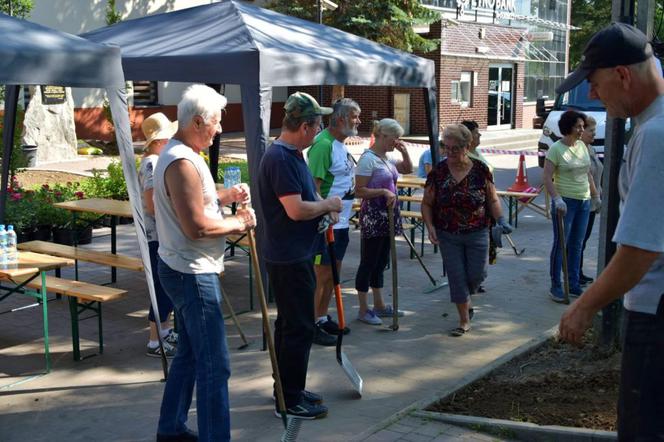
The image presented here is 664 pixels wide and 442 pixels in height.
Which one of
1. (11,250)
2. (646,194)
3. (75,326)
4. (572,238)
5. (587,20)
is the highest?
(587,20)

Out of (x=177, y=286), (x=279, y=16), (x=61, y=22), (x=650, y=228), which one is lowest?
(x=177, y=286)

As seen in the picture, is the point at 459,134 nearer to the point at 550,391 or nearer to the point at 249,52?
the point at 249,52

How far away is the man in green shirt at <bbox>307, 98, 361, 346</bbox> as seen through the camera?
654cm

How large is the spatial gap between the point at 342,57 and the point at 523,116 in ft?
89.7

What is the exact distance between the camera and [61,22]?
72.9ft

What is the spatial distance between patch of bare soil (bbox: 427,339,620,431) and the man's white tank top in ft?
6.26

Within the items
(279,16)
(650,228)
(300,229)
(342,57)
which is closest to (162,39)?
(279,16)

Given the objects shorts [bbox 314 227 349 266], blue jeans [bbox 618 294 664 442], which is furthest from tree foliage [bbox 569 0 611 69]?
blue jeans [bbox 618 294 664 442]

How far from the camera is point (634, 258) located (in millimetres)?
2762

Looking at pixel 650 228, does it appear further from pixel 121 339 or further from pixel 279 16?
pixel 279 16

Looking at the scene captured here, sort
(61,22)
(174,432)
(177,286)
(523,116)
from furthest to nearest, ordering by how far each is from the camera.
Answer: (523,116), (61,22), (174,432), (177,286)

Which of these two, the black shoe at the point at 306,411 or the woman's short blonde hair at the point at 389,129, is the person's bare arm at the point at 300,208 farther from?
the woman's short blonde hair at the point at 389,129

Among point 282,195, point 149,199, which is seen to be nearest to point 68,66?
point 149,199

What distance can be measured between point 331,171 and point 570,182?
8.86 feet
